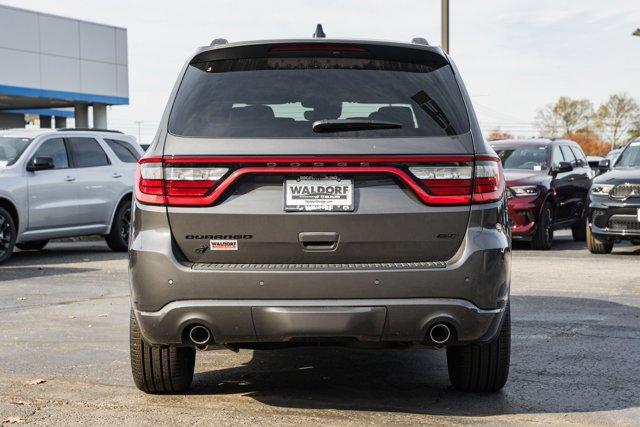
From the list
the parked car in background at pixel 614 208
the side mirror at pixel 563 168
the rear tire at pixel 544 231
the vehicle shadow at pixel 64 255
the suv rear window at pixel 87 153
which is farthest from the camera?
the side mirror at pixel 563 168

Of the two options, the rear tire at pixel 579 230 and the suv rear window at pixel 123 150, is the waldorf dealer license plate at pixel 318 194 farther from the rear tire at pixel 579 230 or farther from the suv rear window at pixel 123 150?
the rear tire at pixel 579 230

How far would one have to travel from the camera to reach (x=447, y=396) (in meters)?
5.56

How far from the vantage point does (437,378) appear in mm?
6051

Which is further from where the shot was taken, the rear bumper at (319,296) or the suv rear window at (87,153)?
the suv rear window at (87,153)

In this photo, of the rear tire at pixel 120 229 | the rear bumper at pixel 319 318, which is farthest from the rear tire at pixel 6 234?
the rear bumper at pixel 319 318

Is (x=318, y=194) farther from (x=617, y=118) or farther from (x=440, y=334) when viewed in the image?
(x=617, y=118)

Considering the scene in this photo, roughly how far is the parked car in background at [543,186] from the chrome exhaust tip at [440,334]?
422 inches

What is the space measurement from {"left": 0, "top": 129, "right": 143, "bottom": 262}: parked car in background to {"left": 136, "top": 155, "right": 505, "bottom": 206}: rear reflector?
9093 mm

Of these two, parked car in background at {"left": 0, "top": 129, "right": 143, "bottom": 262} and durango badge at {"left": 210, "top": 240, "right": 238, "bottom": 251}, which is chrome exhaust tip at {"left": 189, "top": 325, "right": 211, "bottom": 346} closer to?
durango badge at {"left": 210, "top": 240, "right": 238, "bottom": 251}

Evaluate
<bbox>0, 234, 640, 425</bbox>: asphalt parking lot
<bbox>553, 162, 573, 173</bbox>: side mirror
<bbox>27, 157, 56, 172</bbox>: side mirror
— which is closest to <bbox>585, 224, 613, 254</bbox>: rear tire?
<bbox>553, 162, 573, 173</bbox>: side mirror

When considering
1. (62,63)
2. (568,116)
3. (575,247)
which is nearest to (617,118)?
(568,116)

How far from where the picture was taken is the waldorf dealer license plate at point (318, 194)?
479cm

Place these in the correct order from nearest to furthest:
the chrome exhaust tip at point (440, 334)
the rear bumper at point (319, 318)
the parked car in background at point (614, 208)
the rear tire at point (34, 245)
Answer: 1. the rear bumper at point (319, 318)
2. the chrome exhaust tip at point (440, 334)
3. the parked car in background at point (614, 208)
4. the rear tire at point (34, 245)

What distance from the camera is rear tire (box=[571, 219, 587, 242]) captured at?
59.3ft
